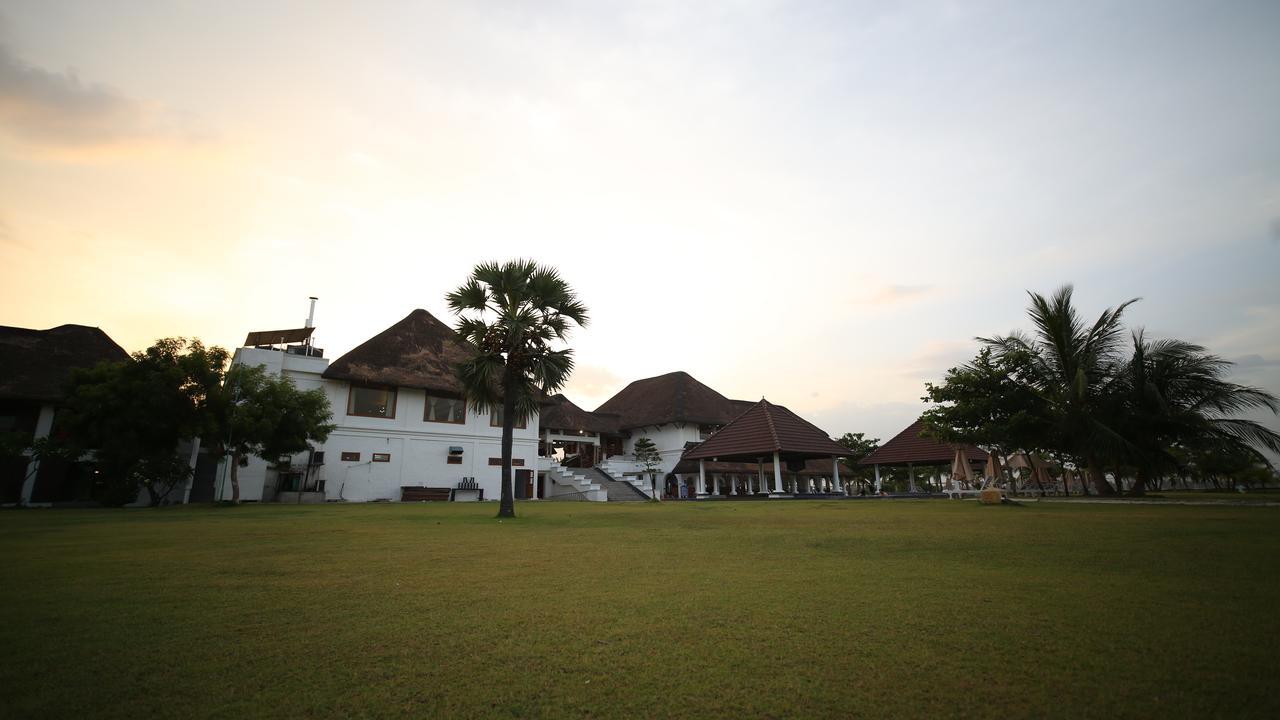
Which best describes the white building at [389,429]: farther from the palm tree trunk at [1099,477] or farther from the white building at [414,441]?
the palm tree trunk at [1099,477]

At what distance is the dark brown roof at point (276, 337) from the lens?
26438mm

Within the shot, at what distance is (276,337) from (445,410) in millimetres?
8590

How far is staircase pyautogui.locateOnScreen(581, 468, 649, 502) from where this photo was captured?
96.1 ft

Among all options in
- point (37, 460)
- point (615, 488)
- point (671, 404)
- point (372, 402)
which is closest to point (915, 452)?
Result: point (671, 404)

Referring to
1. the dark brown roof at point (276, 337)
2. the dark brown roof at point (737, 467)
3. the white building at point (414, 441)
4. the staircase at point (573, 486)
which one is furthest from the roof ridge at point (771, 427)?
the dark brown roof at point (276, 337)

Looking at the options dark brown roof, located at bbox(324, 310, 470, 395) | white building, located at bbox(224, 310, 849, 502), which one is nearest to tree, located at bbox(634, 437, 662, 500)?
white building, located at bbox(224, 310, 849, 502)

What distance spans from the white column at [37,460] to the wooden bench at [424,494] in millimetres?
12766

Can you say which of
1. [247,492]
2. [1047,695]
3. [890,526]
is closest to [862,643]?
[1047,695]

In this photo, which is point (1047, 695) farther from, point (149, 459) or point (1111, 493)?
point (149, 459)

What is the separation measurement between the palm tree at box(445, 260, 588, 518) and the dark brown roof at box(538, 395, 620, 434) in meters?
18.8

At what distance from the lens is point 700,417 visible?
37.2 metres

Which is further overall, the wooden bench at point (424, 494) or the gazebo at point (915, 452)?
the gazebo at point (915, 452)

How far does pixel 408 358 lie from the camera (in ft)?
93.9

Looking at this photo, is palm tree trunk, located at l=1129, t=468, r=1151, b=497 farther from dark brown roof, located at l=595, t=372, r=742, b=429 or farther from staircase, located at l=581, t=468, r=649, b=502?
dark brown roof, located at l=595, t=372, r=742, b=429
